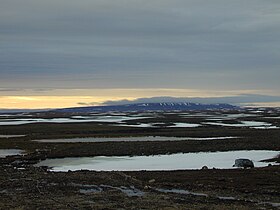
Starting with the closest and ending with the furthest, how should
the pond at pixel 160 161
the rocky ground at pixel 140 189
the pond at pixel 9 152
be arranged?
the rocky ground at pixel 140 189 < the pond at pixel 160 161 < the pond at pixel 9 152

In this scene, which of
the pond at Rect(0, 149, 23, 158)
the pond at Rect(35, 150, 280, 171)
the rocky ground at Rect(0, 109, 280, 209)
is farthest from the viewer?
the pond at Rect(0, 149, 23, 158)

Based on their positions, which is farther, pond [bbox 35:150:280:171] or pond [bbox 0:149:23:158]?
pond [bbox 0:149:23:158]

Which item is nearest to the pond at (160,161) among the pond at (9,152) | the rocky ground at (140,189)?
the rocky ground at (140,189)

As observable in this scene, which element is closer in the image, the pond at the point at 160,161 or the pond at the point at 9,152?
the pond at the point at 160,161

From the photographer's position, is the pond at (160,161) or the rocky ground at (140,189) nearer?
the rocky ground at (140,189)

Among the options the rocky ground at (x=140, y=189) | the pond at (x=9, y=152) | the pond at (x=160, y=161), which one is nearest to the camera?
the rocky ground at (x=140, y=189)

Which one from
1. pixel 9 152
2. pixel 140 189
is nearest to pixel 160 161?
pixel 140 189

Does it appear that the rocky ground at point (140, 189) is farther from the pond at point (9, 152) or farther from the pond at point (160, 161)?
the pond at point (9, 152)

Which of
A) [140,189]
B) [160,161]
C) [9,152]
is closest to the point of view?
[140,189]

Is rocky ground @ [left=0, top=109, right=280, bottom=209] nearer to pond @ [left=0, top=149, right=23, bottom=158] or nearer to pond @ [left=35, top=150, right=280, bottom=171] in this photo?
pond @ [left=35, top=150, right=280, bottom=171]

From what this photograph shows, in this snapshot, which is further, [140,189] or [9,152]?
[9,152]

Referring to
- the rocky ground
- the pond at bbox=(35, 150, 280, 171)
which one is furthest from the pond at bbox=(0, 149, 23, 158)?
the rocky ground

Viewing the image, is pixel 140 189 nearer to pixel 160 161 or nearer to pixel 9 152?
pixel 160 161

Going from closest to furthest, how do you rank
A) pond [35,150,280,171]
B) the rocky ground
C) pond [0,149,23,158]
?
the rocky ground → pond [35,150,280,171] → pond [0,149,23,158]
